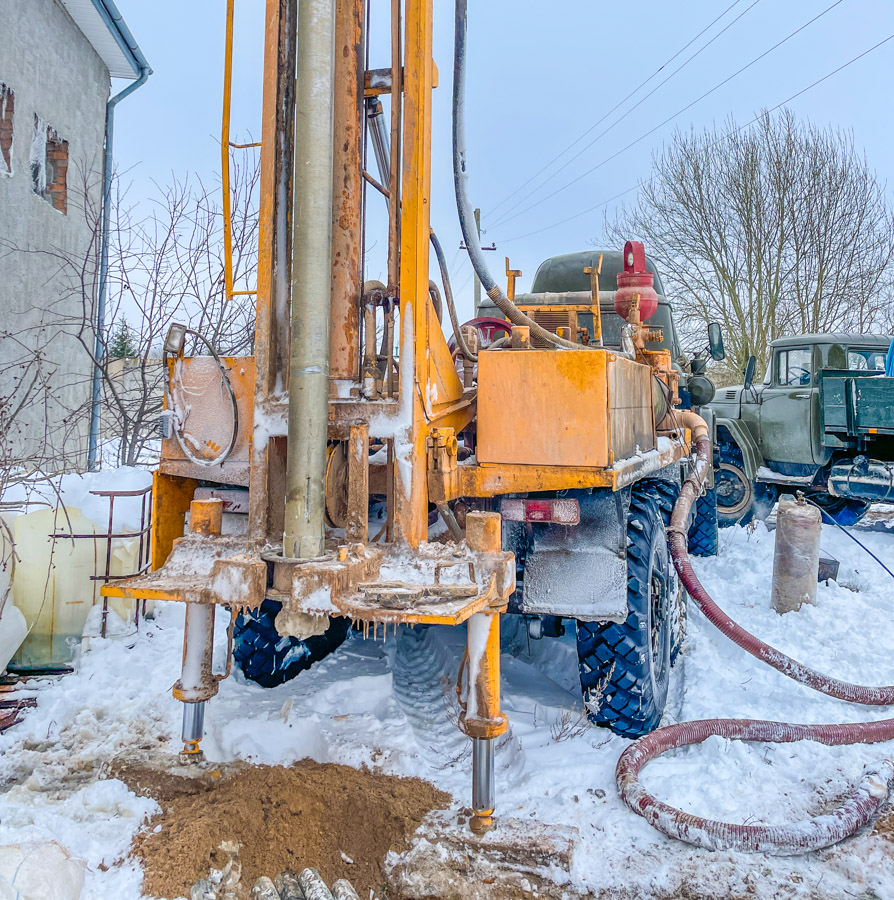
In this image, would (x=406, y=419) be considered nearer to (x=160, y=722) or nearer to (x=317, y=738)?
(x=317, y=738)

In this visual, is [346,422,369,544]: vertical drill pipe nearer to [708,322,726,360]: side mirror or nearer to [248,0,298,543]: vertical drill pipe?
[248,0,298,543]: vertical drill pipe

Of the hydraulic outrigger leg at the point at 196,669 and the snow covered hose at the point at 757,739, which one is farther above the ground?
the hydraulic outrigger leg at the point at 196,669

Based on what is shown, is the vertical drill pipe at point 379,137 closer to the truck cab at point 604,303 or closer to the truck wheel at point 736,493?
the truck cab at point 604,303

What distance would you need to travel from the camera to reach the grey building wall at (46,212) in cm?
793

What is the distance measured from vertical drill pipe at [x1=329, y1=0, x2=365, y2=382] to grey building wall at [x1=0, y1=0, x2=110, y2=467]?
546cm

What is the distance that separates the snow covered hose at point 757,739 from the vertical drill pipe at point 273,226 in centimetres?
171

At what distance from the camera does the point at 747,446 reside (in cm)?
995

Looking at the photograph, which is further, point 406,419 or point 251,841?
point 406,419

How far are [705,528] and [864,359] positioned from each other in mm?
4077

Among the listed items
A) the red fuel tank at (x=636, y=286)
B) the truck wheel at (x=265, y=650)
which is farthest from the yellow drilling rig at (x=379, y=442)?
the red fuel tank at (x=636, y=286)

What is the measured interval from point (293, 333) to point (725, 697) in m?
2.95

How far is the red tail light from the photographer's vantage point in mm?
3176

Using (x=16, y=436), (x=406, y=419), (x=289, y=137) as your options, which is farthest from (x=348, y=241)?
(x=16, y=436)

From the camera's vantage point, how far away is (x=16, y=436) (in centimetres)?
796
